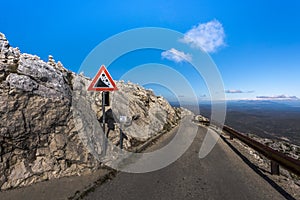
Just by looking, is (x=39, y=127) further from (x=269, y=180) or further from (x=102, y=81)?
(x=269, y=180)

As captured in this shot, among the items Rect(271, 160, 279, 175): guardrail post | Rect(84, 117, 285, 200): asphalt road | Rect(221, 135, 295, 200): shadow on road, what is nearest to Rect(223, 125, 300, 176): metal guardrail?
Rect(271, 160, 279, 175): guardrail post

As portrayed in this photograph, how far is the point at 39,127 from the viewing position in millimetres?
6762

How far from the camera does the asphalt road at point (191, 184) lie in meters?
5.33

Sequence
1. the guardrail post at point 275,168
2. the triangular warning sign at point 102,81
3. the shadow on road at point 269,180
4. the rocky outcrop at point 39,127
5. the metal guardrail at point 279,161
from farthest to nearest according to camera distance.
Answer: the triangular warning sign at point 102,81
the guardrail post at point 275,168
the rocky outcrop at point 39,127
the metal guardrail at point 279,161
the shadow on road at point 269,180

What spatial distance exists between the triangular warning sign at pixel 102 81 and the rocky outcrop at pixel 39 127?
1258mm

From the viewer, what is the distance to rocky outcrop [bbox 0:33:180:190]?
239 inches

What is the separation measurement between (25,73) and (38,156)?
2.98m

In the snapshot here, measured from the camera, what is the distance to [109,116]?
11.5m

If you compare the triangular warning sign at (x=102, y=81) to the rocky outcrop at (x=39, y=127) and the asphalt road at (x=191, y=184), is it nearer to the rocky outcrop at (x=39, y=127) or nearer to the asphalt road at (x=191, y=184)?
the rocky outcrop at (x=39, y=127)

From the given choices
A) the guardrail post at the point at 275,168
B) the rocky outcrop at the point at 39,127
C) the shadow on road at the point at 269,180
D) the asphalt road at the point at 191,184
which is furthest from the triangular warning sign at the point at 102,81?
the guardrail post at the point at 275,168

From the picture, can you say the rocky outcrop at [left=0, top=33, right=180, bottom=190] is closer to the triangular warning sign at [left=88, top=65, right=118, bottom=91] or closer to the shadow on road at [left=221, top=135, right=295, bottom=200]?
the triangular warning sign at [left=88, top=65, right=118, bottom=91]

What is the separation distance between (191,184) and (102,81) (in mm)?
4814

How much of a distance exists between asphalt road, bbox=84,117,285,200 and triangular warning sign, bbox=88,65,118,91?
3.24 metres

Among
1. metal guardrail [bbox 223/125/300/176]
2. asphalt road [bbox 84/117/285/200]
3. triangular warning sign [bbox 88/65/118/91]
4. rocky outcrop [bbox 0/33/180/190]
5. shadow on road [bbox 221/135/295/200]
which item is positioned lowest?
shadow on road [bbox 221/135/295/200]
